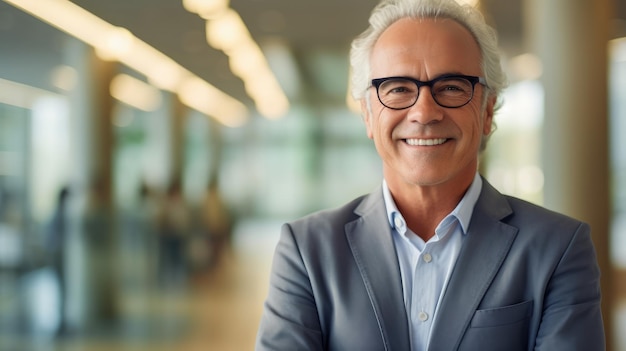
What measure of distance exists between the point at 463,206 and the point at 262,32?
17.9 feet

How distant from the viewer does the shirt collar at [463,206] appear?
1.56 metres

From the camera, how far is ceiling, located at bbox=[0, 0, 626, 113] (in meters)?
5.64

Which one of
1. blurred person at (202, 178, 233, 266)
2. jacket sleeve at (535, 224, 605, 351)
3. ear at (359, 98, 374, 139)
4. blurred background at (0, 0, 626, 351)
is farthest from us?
blurred person at (202, 178, 233, 266)

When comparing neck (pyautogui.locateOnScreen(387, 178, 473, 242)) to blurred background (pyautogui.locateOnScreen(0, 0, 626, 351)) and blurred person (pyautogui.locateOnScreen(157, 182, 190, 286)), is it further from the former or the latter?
blurred person (pyautogui.locateOnScreen(157, 182, 190, 286))

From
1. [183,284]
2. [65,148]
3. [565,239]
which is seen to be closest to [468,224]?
[565,239]

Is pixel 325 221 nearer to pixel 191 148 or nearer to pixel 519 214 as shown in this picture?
pixel 519 214

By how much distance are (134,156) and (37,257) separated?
3.89ft

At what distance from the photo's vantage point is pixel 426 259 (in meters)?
1.54

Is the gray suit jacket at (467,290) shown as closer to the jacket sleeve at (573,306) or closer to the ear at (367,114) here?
the jacket sleeve at (573,306)

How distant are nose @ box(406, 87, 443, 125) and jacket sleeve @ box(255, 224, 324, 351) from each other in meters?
0.39

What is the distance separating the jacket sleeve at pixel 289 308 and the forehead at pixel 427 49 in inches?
17.5

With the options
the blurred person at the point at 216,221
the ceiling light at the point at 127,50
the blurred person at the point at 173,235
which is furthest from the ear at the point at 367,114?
the blurred person at the point at 216,221

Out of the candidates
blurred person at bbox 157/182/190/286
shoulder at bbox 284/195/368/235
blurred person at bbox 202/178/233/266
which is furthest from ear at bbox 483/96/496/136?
blurred person at bbox 202/178/233/266

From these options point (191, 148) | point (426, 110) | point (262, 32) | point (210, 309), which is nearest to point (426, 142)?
point (426, 110)
